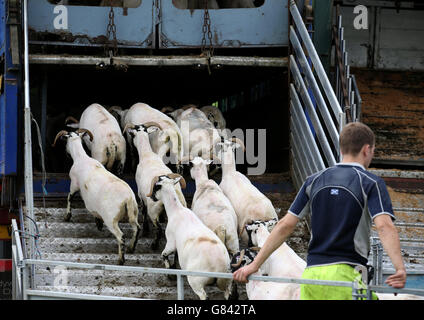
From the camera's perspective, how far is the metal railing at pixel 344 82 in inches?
410

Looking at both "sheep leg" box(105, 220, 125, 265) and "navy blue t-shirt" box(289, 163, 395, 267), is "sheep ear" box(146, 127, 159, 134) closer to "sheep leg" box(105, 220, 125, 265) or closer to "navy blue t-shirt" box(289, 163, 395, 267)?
"sheep leg" box(105, 220, 125, 265)

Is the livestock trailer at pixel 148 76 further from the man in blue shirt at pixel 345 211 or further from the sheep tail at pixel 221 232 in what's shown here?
the man in blue shirt at pixel 345 211

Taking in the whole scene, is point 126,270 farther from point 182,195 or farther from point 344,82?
point 344,82

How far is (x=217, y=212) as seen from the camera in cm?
887

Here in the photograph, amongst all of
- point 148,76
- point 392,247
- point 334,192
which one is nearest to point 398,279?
point 392,247

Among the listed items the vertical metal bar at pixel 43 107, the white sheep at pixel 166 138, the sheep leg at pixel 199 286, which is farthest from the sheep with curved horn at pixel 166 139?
the sheep leg at pixel 199 286

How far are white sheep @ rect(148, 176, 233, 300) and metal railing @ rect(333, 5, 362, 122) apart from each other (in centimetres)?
255

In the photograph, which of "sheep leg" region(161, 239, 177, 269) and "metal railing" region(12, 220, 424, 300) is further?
"sheep leg" region(161, 239, 177, 269)

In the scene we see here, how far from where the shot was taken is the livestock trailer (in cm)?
915

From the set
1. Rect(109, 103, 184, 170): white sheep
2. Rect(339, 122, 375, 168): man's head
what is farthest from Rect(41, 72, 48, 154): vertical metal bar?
Rect(339, 122, 375, 168): man's head

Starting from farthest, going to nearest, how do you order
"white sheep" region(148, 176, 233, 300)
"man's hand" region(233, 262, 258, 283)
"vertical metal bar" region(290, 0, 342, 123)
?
"vertical metal bar" region(290, 0, 342, 123)
"white sheep" region(148, 176, 233, 300)
"man's hand" region(233, 262, 258, 283)

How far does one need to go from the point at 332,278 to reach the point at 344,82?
6.26 meters

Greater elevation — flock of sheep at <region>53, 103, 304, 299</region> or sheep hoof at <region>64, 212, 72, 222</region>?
flock of sheep at <region>53, 103, 304, 299</region>
